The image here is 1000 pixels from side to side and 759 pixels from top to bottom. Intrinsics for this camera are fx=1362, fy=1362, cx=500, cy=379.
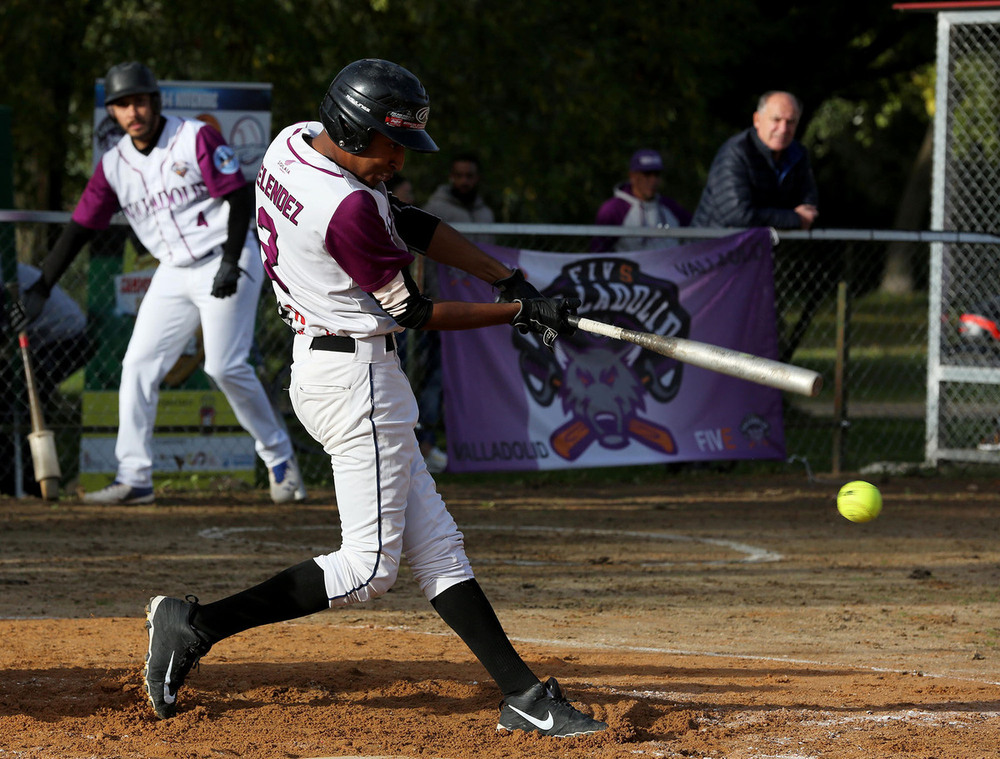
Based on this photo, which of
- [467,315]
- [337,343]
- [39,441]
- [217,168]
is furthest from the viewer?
[39,441]

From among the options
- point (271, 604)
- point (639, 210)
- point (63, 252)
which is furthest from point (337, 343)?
point (639, 210)

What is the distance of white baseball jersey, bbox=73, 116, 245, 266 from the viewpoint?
7.94 m

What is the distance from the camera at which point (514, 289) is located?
178 inches

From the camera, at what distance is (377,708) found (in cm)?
449

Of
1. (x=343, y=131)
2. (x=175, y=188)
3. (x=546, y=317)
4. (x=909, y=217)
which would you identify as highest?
(x=343, y=131)

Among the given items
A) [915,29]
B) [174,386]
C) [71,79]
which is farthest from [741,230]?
[915,29]

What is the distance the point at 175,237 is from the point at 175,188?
11.4 inches

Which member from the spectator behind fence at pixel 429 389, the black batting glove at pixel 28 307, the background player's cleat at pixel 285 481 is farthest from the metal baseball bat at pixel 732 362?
the spectator behind fence at pixel 429 389

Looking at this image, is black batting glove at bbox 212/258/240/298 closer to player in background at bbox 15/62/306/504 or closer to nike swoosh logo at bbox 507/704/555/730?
player in background at bbox 15/62/306/504

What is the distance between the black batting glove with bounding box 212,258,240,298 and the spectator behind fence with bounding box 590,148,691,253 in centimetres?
325

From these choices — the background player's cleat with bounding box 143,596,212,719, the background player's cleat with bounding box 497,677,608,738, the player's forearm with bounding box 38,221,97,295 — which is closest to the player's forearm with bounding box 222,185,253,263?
the player's forearm with bounding box 38,221,97,295

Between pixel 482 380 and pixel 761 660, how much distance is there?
15.0 ft

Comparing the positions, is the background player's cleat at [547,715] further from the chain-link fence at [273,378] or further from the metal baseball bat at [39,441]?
the chain-link fence at [273,378]

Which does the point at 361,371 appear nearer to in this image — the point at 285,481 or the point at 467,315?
the point at 467,315
